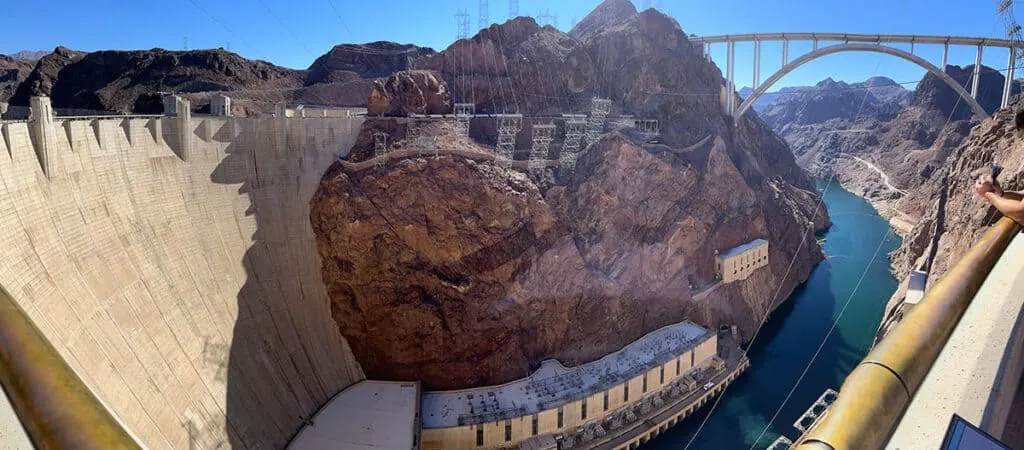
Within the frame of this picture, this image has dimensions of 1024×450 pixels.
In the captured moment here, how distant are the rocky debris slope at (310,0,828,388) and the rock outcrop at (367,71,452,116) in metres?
2.00

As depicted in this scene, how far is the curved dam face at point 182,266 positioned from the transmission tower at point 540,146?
905 cm

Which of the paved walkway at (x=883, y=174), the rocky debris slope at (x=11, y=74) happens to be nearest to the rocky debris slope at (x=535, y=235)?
the rocky debris slope at (x=11, y=74)

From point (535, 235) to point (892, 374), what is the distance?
23.9 meters

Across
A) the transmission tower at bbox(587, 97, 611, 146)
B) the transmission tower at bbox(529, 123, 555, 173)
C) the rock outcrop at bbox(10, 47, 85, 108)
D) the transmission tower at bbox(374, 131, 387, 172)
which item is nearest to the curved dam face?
the transmission tower at bbox(374, 131, 387, 172)

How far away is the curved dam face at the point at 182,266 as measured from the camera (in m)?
15.9

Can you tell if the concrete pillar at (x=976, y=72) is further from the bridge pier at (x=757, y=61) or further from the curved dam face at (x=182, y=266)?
the curved dam face at (x=182, y=266)

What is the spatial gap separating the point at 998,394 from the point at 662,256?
27.8 m

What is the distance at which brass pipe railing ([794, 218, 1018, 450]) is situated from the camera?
9.63ft

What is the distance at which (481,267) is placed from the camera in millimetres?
25875

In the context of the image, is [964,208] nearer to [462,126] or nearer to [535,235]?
[535,235]

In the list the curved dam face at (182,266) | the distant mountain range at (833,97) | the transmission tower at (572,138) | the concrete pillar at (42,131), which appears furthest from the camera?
the distant mountain range at (833,97)

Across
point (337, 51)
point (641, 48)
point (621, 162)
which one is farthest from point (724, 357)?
point (337, 51)

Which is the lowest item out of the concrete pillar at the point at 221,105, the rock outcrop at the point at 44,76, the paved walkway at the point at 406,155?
the paved walkway at the point at 406,155

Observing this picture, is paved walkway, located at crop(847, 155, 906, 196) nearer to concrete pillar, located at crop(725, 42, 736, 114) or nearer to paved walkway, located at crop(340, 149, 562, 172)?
concrete pillar, located at crop(725, 42, 736, 114)
